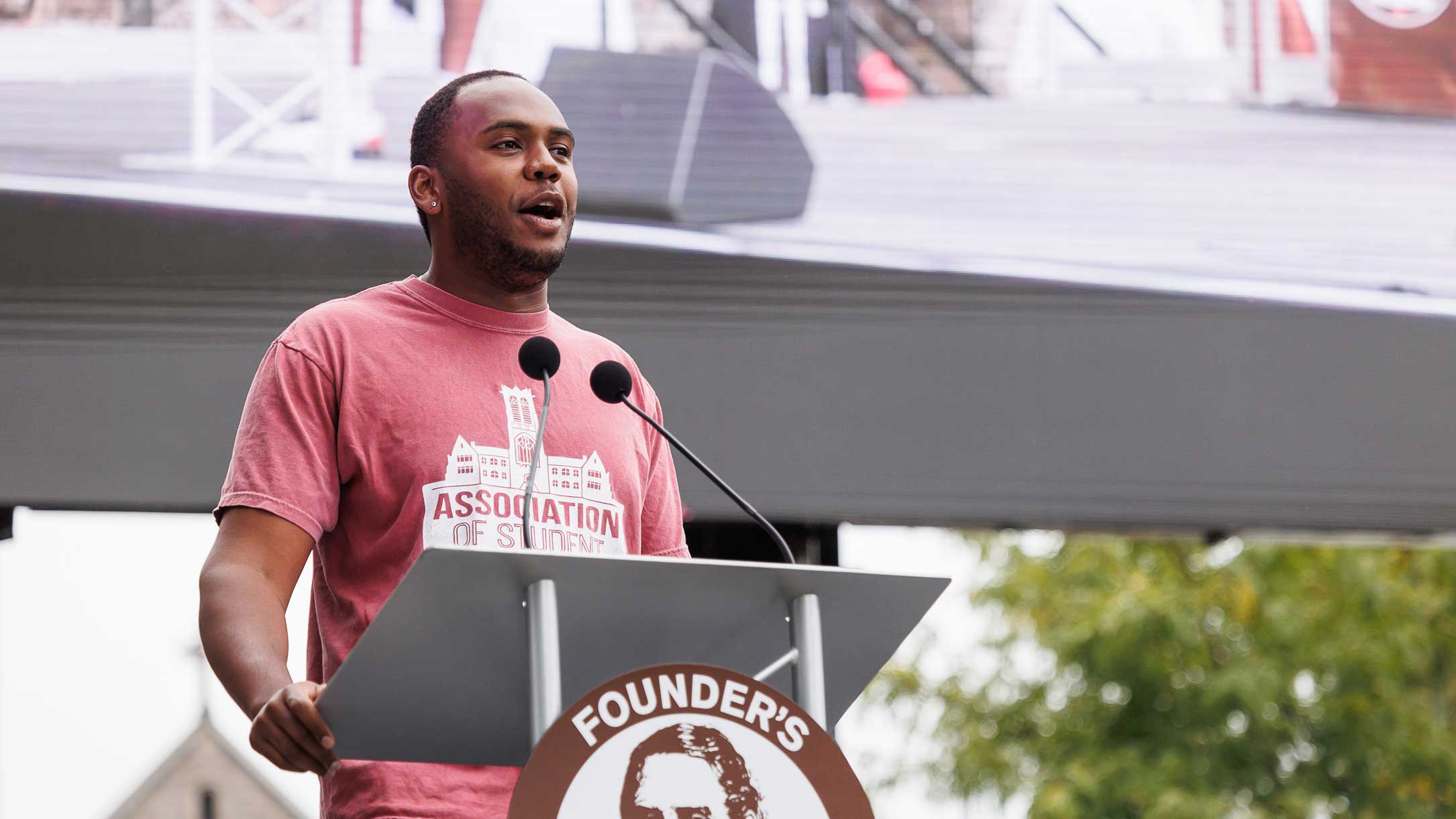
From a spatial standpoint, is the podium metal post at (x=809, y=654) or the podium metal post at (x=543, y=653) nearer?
the podium metal post at (x=543, y=653)

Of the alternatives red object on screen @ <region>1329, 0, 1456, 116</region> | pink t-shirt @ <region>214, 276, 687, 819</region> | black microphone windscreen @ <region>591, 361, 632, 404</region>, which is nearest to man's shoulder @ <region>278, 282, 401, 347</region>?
pink t-shirt @ <region>214, 276, 687, 819</region>

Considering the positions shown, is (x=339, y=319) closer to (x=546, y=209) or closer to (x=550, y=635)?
(x=546, y=209)

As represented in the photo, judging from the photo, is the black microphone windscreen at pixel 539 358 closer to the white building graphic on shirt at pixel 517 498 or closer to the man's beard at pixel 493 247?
the white building graphic on shirt at pixel 517 498

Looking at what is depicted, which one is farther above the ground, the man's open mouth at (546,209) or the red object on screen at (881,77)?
the man's open mouth at (546,209)

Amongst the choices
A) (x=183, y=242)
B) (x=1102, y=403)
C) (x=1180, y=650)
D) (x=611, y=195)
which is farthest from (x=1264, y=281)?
(x=1180, y=650)

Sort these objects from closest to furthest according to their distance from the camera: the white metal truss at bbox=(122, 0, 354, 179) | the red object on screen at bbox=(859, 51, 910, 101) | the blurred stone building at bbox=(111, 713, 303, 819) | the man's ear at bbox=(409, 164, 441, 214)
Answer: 1. the man's ear at bbox=(409, 164, 441, 214)
2. the white metal truss at bbox=(122, 0, 354, 179)
3. the red object on screen at bbox=(859, 51, 910, 101)
4. the blurred stone building at bbox=(111, 713, 303, 819)

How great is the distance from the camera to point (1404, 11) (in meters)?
3.64

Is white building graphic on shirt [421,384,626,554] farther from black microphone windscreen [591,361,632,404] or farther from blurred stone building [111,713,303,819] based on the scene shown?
blurred stone building [111,713,303,819]

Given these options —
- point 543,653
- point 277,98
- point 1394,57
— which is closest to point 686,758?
point 543,653

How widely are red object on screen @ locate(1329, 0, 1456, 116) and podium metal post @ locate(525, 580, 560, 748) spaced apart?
9.04 ft

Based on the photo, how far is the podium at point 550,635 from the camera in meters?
1.34

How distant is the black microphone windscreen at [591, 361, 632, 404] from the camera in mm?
1654

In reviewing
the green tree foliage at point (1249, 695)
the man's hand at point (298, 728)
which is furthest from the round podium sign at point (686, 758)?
the green tree foliage at point (1249, 695)

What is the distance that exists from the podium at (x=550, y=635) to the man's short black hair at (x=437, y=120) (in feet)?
2.35
